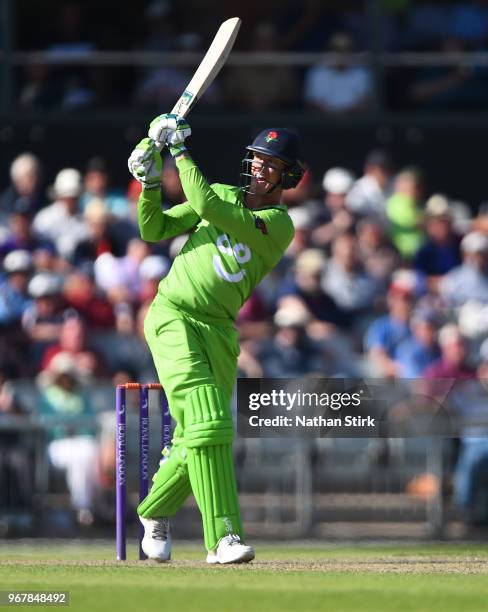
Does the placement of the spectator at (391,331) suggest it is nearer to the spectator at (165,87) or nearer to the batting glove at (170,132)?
the spectator at (165,87)

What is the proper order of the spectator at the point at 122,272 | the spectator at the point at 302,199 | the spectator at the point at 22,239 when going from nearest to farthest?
the spectator at the point at 122,272 → the spectator at the point at 22,239 → the spectator at the point at 302,199

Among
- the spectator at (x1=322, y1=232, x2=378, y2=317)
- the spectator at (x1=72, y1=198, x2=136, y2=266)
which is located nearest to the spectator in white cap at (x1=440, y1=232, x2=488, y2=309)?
the spectator at (x1=322, y1=232, x2=378, y2=317)

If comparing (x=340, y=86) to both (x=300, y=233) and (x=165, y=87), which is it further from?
(x=300, y=233)

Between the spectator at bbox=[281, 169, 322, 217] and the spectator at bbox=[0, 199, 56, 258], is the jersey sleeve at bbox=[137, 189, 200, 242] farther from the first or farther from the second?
the spectator at bbox=[281, 169, 322, 217]

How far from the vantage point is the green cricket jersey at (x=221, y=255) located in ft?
24.1

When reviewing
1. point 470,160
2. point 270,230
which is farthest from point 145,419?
point 470,160

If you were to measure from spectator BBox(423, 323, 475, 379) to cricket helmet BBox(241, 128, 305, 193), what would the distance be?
4577 mm

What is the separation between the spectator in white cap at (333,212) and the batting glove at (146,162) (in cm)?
608

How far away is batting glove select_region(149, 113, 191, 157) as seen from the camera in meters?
7.28

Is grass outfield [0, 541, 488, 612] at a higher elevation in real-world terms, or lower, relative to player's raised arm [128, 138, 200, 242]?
lower

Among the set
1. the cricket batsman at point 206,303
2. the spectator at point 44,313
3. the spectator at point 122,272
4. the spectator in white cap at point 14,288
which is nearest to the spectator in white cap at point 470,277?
the spectator at point 122,272

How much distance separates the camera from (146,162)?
7297 mm

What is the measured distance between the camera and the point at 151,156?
287 inches

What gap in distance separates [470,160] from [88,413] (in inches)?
218
